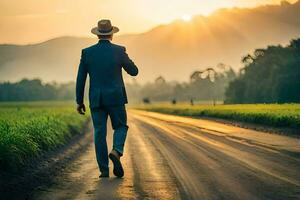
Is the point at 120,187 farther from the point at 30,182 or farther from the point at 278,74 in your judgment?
the point at 278,74

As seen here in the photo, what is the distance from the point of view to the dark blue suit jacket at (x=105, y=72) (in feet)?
29.3

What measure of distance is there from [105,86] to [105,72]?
24cm

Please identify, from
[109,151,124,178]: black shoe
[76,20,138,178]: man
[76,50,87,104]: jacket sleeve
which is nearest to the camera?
[109,151,124,178]: black shoe

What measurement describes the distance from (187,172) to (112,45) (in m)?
2.56

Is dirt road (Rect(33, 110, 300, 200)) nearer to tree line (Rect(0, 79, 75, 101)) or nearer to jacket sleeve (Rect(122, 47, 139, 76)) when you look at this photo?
jacket sleeve (Rect(122, 47, 139, 76))

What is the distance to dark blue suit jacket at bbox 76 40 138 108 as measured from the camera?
8.94 metres

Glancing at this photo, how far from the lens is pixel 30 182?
8523 mm

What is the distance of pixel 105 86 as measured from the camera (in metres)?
8.98

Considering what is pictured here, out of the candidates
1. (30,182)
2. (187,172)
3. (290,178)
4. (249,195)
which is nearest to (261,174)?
(290,178)

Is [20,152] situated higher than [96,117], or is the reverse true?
[96,117]

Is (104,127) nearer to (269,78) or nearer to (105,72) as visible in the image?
(105,72)

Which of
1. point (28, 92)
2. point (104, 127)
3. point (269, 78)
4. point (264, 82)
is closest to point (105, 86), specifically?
point (104, 127)

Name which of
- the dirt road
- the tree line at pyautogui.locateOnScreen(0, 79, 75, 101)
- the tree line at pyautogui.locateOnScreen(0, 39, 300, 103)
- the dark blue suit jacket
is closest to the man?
the dark blue suit jacket

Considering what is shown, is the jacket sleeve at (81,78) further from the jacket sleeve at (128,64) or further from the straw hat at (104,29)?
the jacket sleeve at (128,64)
